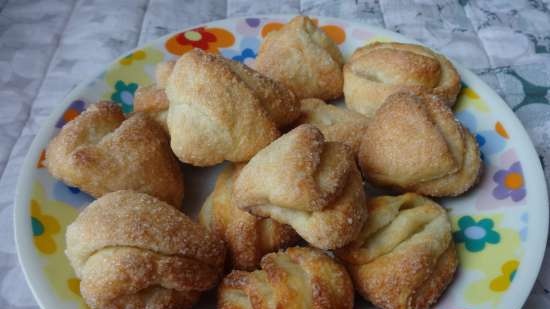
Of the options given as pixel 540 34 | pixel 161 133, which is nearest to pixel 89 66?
pixel 161 133

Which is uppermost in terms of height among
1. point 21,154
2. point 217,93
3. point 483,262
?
point 217,93

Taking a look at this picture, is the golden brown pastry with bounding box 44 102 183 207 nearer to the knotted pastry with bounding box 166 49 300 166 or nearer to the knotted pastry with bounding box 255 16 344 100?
the knotted pastry with bounding box 166 49 300 166

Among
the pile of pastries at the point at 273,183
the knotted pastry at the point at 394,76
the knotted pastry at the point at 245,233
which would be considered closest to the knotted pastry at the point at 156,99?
the pile of pastries at the point at 273,183

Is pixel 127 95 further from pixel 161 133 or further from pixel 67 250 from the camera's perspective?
pixel 67 250

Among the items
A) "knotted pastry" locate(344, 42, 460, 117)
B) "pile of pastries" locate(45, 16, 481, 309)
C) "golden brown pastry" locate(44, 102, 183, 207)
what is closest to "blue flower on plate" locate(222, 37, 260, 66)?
"pile of pastries" locate(45, 16, 481, 309)

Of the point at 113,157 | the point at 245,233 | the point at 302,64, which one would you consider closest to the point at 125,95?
the point at 113,157

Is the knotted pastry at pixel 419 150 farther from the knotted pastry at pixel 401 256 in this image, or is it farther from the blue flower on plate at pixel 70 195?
the blue flower on plate at pixel 70 195

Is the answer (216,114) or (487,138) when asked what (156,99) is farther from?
(487,138)
